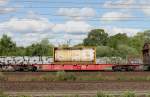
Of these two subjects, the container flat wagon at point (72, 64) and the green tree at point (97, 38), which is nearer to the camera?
the container flat wagon at point (72, 64)

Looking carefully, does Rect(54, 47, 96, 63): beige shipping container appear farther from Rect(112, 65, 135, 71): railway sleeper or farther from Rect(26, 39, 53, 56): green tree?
Rect(26, 39, 53, 56): green tree

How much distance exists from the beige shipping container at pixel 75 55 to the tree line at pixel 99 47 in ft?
34.6

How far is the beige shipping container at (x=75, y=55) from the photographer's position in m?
56.0

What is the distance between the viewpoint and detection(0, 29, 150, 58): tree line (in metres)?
91.9

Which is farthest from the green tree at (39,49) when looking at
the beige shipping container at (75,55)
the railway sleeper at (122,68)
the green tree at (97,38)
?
the railway sleeper at (122,68)

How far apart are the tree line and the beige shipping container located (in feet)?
34.6

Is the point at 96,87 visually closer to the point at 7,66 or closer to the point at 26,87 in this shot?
the point at 26,87

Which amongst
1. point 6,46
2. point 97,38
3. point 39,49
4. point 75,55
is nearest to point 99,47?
point 39,49

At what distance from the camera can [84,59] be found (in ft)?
184

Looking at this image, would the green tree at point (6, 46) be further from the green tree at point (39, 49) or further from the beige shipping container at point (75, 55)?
the beige shipping container at point (75, 55)

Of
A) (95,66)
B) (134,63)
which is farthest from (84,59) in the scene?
(134,63)

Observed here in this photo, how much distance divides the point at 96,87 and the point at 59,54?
98.4ft

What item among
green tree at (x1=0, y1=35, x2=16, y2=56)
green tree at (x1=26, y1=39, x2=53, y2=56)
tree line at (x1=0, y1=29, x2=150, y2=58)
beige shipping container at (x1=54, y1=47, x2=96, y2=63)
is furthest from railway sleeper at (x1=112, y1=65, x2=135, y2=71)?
green tree at (x1=0, y1=35, x2=16, y2=56)

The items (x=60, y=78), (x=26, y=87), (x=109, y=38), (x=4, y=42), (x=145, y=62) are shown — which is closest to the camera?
(x=26, y=87)
